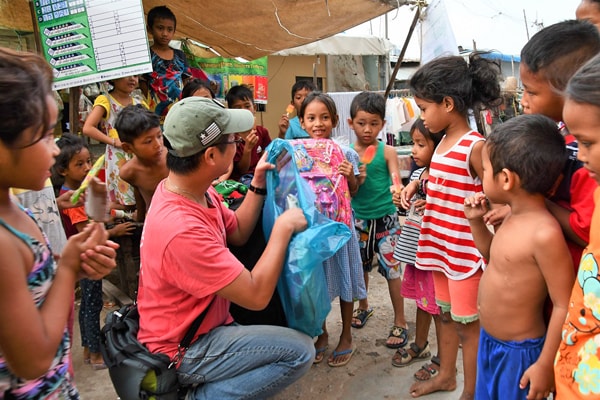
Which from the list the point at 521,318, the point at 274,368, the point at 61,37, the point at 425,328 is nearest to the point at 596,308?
the point at 521,318

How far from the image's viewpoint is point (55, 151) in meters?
1.23

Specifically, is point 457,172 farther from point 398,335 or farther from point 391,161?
point 398,335

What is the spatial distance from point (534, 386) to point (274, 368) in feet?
3.34

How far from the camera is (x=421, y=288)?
103 inches

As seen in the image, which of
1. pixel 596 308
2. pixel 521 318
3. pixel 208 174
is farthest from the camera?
pixel 208 174

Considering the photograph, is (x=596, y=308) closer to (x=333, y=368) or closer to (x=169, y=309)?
(x=169, y=309)

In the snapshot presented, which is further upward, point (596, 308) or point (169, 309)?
point (596, 308)

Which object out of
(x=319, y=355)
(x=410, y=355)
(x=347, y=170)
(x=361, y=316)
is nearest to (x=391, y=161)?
(x=347, y=170)

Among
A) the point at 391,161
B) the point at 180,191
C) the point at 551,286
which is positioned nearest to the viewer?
the point at 551,286

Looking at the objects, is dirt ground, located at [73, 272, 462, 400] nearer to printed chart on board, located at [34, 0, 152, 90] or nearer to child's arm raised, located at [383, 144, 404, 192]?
child's arm raised, located at [383, 144, 404, 192]

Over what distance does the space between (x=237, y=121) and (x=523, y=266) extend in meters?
1.29

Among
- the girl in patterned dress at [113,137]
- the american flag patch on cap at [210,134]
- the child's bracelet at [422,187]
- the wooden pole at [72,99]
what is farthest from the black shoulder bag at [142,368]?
the wooden pole at [72,99]

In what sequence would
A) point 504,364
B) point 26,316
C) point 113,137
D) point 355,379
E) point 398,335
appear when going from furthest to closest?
point 113,137, point 398,335, point 355,379, point 504,364, point 26,316

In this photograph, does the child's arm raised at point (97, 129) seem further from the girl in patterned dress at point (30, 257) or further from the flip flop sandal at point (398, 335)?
the flip flop sandal at point (398, 335)
